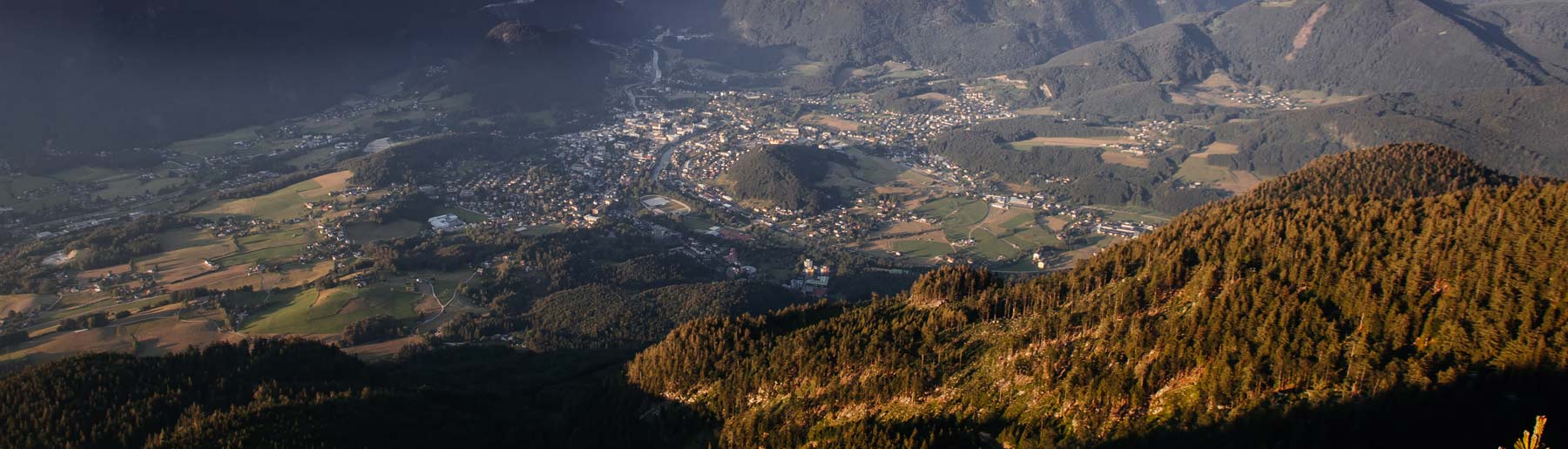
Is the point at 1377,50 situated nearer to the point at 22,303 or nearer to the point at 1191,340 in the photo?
the point at 1191,340

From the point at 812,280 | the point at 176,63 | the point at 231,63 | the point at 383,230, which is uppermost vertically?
the point at 176,63

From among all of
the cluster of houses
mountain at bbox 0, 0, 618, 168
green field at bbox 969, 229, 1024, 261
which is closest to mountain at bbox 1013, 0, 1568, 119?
green field at bbox 969, 229, 1024, 261

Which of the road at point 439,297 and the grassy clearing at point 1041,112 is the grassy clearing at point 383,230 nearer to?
the road at point 439,297

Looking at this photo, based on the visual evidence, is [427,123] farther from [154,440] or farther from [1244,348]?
[1244,348]

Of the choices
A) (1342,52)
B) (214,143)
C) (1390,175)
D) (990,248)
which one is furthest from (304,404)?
(1342,52)

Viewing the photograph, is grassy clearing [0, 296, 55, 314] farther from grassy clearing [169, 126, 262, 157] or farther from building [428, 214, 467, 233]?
grassy clearing [169, 126, 262, 157]

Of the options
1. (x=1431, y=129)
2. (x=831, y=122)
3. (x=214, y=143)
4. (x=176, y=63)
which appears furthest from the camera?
(x=831, y=122)

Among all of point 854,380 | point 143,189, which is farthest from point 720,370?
point 143,189
